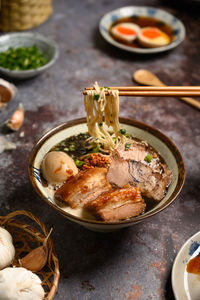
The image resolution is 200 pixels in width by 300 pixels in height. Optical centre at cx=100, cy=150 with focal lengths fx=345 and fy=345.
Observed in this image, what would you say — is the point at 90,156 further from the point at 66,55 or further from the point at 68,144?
the point at 66,55

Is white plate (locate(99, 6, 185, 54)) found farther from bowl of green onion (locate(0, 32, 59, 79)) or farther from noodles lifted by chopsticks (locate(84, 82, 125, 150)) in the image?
noodles lifted by chopsticks (locate(84, 82, 125, 150))

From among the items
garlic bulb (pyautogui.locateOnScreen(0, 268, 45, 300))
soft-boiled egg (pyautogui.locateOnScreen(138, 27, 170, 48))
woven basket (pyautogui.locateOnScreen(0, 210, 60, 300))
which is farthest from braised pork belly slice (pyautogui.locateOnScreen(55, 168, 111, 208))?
soft-boiled egg (pyautogui.locateOnScreen(138, 27, 170, 48))

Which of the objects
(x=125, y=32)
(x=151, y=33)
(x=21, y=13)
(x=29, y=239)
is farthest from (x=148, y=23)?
(x=29, y=239)

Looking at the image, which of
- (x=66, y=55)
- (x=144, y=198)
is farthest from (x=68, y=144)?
(x=66, y=55)

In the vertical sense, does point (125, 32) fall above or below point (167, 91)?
below

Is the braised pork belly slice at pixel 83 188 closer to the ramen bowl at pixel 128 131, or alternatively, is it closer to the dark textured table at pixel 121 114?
the ramen bowl at pixel 128 131

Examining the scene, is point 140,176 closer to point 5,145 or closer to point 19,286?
point 19,286
